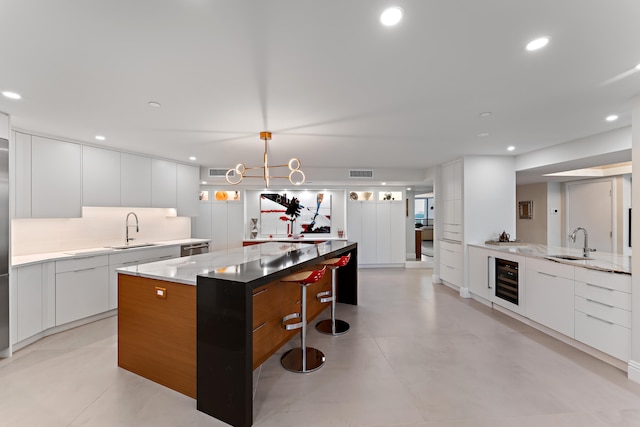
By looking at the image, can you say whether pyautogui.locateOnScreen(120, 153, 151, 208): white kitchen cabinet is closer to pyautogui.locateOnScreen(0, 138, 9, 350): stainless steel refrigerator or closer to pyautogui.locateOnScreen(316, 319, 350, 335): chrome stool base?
pyautogui.locateOnScreen(0, 138, 9, 350): stainless steel refrigerator

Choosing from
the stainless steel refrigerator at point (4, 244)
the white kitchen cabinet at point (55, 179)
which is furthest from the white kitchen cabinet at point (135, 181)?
the stainless steel refrigerator at point (4, 244)

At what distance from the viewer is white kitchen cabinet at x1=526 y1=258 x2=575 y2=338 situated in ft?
9.76

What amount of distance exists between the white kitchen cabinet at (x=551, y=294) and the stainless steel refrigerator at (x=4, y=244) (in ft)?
18.5

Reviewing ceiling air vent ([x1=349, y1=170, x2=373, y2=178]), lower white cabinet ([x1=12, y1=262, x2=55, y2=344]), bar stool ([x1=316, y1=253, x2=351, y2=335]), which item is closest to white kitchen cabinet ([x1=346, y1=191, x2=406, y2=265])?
ceiling air vent ([x1=349, y1=170, x2=373, y2=178])

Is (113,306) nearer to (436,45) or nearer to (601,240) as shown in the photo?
(436,45)

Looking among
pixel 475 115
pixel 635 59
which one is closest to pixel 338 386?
pixel 475 115

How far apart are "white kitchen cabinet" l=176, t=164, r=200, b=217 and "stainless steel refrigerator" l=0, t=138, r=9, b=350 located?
8.72ft

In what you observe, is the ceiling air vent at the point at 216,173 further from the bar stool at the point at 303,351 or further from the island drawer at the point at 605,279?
the island drawer at the point at 605,279

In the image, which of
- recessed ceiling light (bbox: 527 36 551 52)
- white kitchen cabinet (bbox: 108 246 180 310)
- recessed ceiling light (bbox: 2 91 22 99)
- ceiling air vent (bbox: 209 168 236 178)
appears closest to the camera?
recessed ceiling light (bbox: 527 36 551 52)

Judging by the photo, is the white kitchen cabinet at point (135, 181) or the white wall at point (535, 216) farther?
the white wall at point (535, 216)

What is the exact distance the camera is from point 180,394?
218 cm

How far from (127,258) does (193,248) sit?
1244 mm

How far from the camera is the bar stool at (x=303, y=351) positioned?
2535 mm

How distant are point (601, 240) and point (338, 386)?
6484 millimetres
